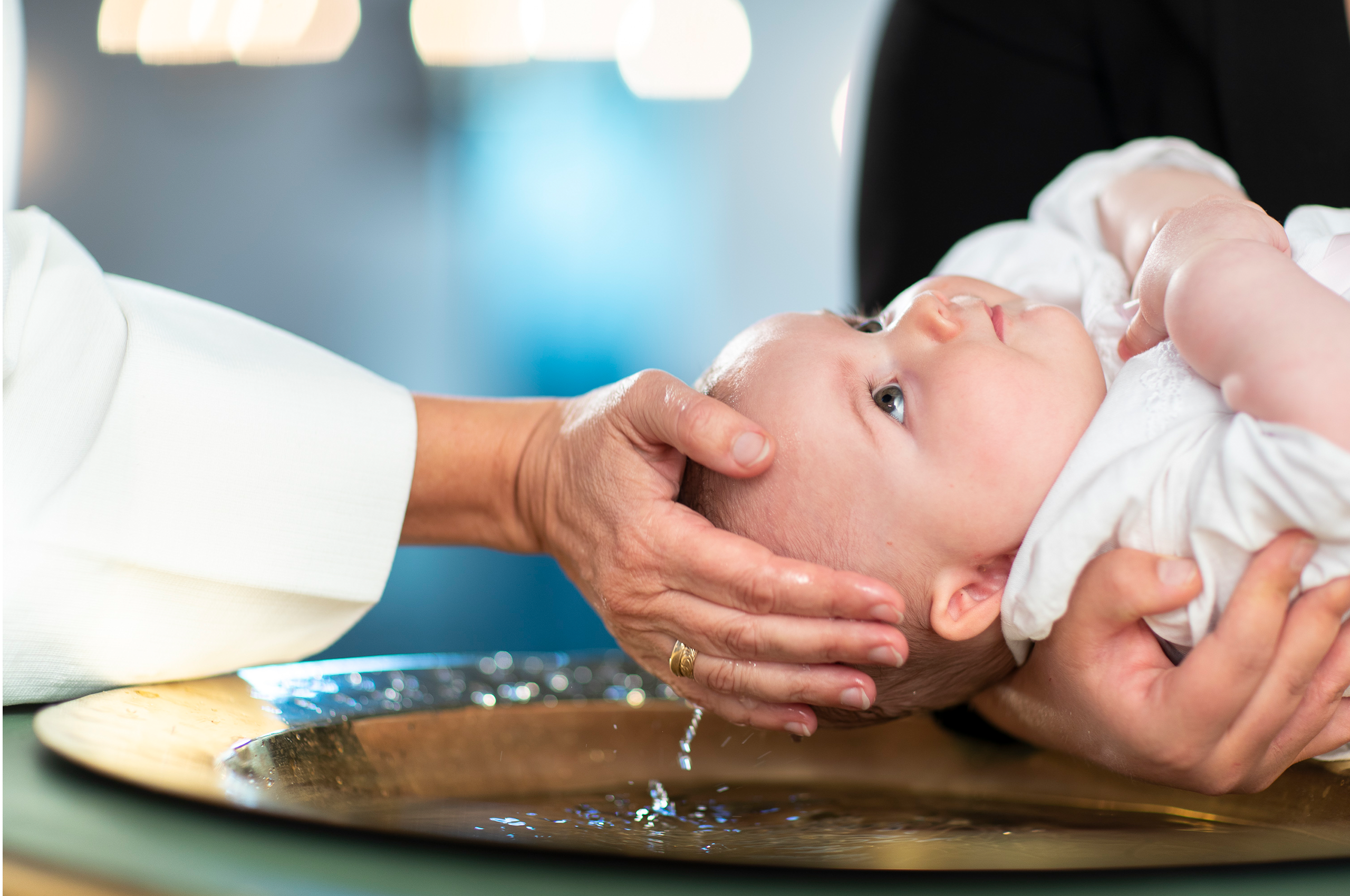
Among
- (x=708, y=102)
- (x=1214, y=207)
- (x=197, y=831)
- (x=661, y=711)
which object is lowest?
(x=661, y=711)

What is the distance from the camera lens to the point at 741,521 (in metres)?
0.79

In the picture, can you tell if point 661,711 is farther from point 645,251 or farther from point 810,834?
point 645,251

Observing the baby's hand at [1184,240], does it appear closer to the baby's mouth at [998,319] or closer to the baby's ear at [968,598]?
the baby's mouth at [998,319]

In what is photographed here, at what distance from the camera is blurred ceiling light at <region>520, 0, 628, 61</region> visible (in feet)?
13.5

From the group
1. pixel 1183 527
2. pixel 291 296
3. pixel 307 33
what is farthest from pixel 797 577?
pixel 307 33

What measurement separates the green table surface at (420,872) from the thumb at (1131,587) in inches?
8.9

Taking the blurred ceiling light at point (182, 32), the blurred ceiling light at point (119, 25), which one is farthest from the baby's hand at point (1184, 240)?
the blurred ceiling light at point (119, 25)

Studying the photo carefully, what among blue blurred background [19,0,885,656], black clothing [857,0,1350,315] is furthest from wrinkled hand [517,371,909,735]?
blue blurred background [19,0,885,656]

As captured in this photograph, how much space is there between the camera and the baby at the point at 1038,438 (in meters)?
0.57

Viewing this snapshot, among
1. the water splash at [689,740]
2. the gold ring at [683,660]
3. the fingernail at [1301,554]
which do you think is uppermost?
the fingernail at [1301,554]

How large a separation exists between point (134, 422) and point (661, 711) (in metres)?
0.50

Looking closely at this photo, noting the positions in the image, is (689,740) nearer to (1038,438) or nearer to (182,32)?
(1038,438)

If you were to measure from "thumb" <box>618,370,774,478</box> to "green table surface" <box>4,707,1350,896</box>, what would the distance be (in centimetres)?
36

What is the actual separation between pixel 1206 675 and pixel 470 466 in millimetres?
639
